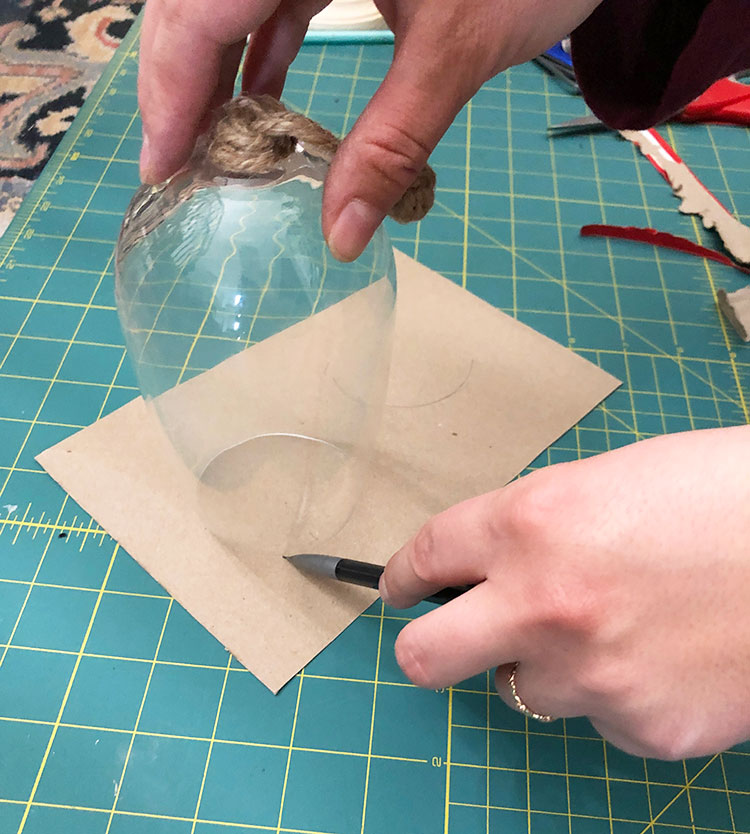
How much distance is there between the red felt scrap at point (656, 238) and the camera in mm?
1082

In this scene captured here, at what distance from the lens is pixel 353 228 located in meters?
0.51

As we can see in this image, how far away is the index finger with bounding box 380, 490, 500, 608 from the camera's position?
1.47 feet

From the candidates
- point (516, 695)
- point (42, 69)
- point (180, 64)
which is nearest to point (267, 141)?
point (180, 64)

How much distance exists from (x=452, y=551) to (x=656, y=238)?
2.79 ft

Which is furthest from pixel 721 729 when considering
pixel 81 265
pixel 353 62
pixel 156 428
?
pixel 353 62

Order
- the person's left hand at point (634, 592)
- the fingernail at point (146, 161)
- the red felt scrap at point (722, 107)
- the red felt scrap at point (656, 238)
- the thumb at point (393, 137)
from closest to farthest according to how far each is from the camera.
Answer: the person's left hand at point (634, 592), the thumb at point (393, 137), the fingernail at point (146, 161), the red felt scrap at point (656, 238), the red felt scrap at point (722, 107)

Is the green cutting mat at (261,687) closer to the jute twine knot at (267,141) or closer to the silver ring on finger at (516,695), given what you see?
the silver ring on finger at (516,695)

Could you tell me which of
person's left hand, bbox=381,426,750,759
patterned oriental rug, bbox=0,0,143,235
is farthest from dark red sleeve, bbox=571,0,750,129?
patterned oriental rug, bbox=0,0,143,235

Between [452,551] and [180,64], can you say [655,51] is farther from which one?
[452,551]

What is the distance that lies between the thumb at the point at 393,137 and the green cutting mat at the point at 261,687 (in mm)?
425

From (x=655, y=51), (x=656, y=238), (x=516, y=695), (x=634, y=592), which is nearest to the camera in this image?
(x=634, y=592)

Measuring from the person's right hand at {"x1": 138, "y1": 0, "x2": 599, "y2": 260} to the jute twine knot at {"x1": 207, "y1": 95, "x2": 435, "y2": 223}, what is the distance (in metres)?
0.04

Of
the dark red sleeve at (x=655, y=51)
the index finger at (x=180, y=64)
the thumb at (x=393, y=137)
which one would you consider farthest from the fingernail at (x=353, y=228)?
the dark red sleeve at (x=655, y=51)

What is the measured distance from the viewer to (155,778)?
0.61 meters
